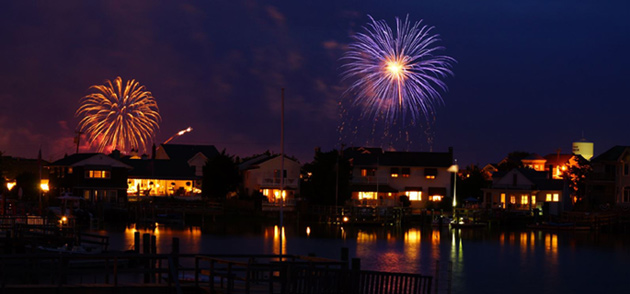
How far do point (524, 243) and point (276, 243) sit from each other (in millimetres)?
24299

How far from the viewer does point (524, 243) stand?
7862cm

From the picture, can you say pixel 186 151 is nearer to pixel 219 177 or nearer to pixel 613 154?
pixel 219 177

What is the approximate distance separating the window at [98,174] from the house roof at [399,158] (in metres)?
30.8

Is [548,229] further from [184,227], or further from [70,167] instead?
[70,167]

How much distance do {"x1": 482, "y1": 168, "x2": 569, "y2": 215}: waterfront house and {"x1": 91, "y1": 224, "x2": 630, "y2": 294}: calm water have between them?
14319 millimetres

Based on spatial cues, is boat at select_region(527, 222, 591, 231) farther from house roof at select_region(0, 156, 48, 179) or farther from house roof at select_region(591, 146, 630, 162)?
house roof at select_region(0, 156, 48, 179)

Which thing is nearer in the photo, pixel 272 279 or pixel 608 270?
pixel 272 279

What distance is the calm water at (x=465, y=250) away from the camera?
52.4 meters

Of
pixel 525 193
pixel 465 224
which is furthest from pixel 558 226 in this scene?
pixel 525 193

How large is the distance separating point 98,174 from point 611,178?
64.5 meters

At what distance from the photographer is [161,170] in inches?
4638

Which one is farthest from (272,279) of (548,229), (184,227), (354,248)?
(548,229)

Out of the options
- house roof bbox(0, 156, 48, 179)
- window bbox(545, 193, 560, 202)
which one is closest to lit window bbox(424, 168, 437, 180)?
window bbox(545, 193, 560, 202)

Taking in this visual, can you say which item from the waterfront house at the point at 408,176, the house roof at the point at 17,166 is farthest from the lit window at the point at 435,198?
the house roof at the point at 17,166
